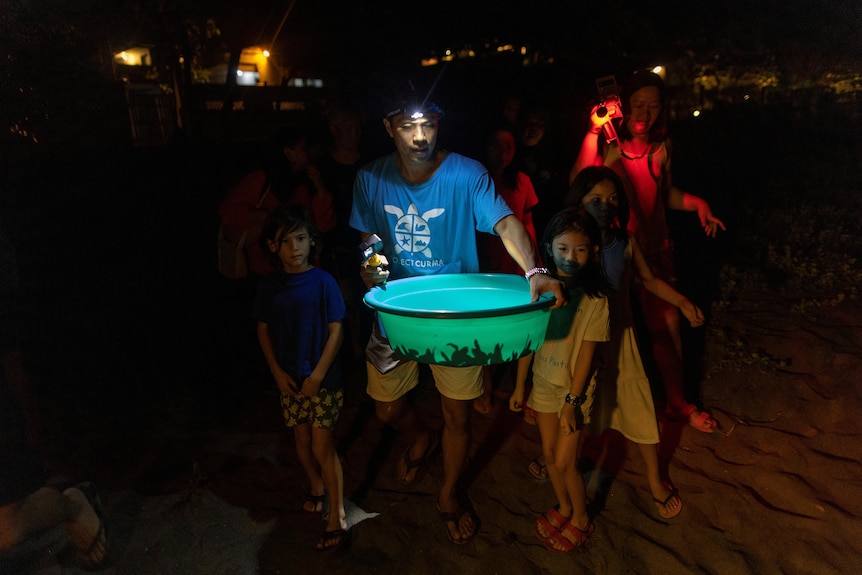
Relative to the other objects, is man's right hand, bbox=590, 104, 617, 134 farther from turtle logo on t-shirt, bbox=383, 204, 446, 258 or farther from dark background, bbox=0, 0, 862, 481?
dark background, bbox=0, 0, 862, 481

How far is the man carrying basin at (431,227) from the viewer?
2.47m

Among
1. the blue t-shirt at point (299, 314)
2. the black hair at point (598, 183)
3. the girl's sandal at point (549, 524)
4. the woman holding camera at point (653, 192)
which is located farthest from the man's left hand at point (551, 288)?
the woman holding camera at point (653, 192)

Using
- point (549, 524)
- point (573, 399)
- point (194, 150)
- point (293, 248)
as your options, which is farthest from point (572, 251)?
point (194, 150)

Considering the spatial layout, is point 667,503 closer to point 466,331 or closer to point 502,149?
point 466,331

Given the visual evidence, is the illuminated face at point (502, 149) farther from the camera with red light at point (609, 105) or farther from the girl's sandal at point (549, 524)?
the girl's sandal at point (549, 524)

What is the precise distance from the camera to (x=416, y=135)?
7.98ft

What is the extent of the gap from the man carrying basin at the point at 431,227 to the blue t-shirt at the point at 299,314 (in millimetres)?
283

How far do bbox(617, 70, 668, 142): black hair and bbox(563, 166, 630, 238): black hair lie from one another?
3.11 feet

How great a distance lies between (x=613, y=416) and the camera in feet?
9.09

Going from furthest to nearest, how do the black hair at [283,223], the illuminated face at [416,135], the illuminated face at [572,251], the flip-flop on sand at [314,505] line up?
the flip-flop on sand at [314,505], the black hair at [283,223], the illuminated face at [416,135], the illuminated face at [572,251]

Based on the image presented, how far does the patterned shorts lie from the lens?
264 centimetres

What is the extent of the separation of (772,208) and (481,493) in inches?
285

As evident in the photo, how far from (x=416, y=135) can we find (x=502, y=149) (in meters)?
1.51

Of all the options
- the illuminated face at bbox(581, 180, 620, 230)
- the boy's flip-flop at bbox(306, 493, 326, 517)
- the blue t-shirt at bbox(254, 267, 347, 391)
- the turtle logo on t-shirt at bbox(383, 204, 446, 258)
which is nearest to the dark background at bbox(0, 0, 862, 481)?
the boy's flip-flop at bbox(306, 493, 326, 517)
